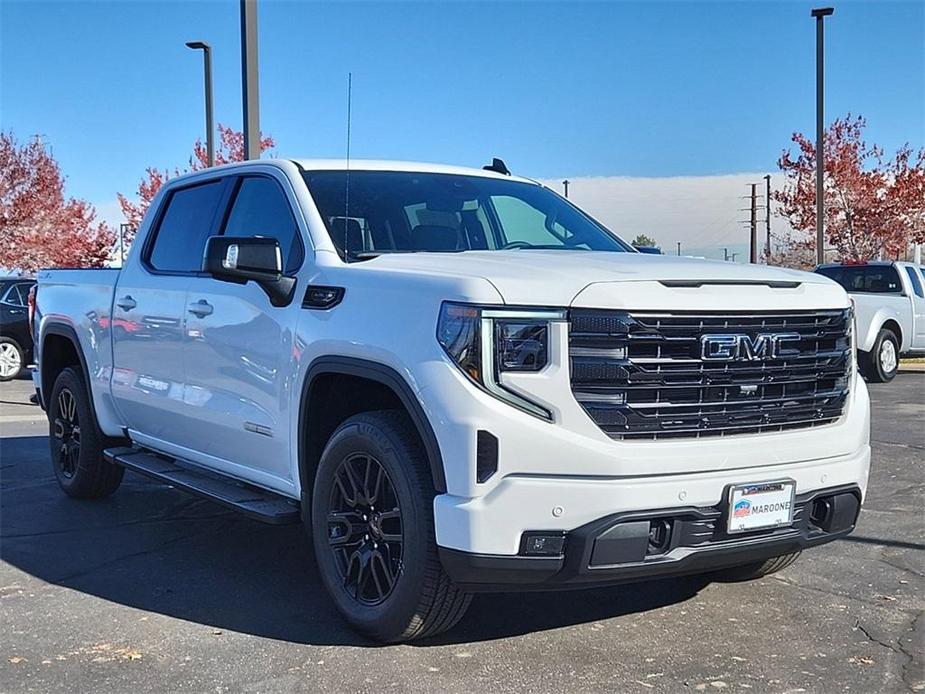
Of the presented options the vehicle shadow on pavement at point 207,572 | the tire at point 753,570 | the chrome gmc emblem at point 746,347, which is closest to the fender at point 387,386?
the vehicle shadow on pavement at point 207,572

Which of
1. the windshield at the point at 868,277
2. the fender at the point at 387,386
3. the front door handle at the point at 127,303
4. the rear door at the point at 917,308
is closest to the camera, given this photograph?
the fender at the point at 387,386

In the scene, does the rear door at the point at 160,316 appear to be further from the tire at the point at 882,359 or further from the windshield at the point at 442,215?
the tire at the point at 882,359

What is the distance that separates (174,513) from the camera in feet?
21.8

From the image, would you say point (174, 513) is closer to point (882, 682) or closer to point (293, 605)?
point (293, 605)

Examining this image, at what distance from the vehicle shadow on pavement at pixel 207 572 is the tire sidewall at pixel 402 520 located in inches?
6.7

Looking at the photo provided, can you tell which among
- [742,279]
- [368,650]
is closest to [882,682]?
[742,279]

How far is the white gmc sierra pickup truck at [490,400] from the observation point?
357 cm

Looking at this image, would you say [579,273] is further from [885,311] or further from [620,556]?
[885,311]

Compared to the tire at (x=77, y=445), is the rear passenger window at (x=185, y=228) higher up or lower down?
higher up

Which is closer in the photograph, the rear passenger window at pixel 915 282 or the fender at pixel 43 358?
the fender at pixel 43 358

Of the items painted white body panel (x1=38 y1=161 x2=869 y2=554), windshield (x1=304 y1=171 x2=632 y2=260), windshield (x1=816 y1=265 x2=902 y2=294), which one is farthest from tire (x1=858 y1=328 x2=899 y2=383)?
painted white body panel (x1=38 y1=161 x2=869 y2=554)

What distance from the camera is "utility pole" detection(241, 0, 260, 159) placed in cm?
1014

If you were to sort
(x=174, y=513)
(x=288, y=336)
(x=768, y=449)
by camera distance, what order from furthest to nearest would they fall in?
(x=174, y=513), (x=288, y=336), (x=768, y=449)

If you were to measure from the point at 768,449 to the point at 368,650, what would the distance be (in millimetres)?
1713
